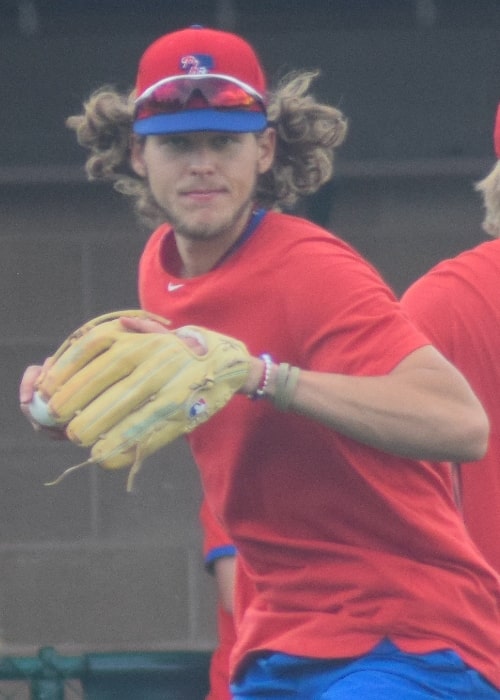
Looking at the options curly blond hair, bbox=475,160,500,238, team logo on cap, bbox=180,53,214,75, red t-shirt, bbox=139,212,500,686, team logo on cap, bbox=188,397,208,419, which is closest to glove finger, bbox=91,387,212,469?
team logo on cap, bbox=188,397,208,419

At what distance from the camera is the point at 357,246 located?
16.5 feet

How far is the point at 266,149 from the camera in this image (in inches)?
124

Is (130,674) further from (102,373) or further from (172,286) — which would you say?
(102,373)

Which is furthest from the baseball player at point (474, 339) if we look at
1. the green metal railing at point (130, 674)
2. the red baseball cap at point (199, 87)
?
the green metal railing at point (130, 674)

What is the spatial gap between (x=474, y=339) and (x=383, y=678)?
2.58 feet

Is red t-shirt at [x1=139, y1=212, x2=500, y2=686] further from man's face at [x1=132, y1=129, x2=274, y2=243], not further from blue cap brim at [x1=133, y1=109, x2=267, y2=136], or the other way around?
blue cap brim at [x1=133, y1=109, x2=267, y2=136]

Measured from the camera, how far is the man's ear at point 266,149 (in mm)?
3104

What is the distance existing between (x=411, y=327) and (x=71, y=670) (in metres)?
2.16

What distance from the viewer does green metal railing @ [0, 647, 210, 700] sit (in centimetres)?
439

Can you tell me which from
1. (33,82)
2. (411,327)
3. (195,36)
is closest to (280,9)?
(33,82)

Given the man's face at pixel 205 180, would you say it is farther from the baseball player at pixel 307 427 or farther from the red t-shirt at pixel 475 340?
the red t-shirt at pixel 475 340

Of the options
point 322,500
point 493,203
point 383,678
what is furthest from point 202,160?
point 493,203

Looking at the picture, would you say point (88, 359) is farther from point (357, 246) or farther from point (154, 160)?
point (357, 246)

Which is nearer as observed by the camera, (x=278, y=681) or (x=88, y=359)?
(x=88, y=359)
